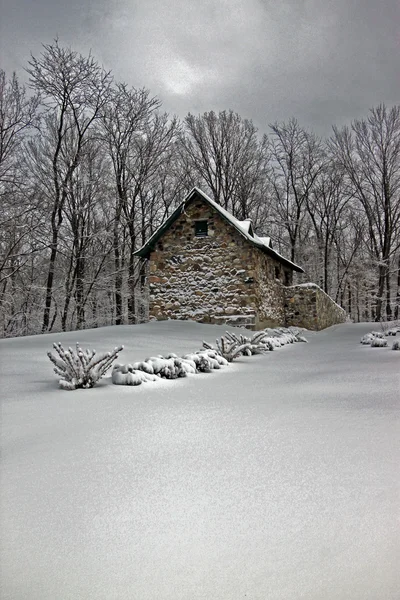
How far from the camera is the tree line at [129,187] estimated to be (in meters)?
16.1

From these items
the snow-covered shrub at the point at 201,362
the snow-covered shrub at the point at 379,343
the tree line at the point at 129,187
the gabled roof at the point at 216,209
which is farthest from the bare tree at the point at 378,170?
the snow-covered shrub at the point at 201,362

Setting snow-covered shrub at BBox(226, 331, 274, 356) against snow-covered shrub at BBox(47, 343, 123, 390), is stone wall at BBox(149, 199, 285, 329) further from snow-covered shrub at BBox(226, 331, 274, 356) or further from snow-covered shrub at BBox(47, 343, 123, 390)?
snow-covered shrub at BBox(47, 343, 123, 390)

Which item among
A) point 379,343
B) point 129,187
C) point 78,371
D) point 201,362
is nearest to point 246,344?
point 201,362

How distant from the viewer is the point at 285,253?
3048cm

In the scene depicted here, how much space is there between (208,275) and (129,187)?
352 inches

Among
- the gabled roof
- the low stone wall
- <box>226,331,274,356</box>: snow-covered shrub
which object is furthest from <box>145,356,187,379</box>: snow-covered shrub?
the low stone wall

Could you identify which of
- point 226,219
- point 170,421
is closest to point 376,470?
point 170,421

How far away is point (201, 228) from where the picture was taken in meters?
14.6

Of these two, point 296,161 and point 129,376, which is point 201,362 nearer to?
point 129,376

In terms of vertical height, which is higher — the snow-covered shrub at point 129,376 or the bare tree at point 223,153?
the bare tree at point 223,153

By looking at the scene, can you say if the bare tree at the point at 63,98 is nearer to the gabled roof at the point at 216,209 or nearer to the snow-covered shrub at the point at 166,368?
the gabled roof at the point at 216,209

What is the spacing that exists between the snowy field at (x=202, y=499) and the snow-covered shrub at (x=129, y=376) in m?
0.96

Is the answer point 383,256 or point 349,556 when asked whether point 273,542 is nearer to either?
point 349,556

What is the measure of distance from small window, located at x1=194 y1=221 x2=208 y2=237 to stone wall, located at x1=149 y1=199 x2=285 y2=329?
122 mm
